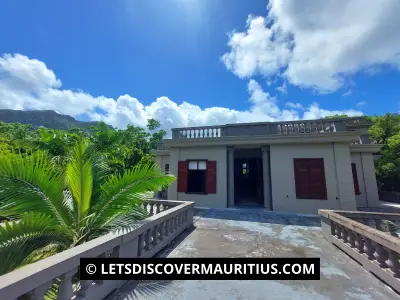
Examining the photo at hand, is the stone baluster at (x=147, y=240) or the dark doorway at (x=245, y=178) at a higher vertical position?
the dark doorway at (x=245, y=178)

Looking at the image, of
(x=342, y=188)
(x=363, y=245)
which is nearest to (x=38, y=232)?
Answer: (x=363, y=245)

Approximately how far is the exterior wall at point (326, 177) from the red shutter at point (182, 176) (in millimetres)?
4077

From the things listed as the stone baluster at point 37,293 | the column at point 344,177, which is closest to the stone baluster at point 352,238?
the column at point 344,177

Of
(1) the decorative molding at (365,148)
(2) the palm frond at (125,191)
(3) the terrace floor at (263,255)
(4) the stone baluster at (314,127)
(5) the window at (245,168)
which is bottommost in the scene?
(3) the terrace floor at (263,255)

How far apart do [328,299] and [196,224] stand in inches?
160

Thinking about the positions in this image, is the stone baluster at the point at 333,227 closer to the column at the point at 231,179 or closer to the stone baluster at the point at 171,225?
the stone baluster at the point at 171,225

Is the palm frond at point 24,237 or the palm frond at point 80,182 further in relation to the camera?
the palm frond at point 80,182

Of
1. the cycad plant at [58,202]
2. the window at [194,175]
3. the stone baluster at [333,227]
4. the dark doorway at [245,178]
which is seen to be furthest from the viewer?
the dark doorway at [245,178]

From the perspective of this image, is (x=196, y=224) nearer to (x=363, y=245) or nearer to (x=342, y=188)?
(x=363, y=245)

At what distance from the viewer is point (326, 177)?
25.3 ft

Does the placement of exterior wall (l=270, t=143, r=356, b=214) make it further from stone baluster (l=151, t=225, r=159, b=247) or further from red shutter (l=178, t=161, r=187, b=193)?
stone baluster (l=151, t=225, r=159, b=247)

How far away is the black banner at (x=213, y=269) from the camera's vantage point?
8.81 ft

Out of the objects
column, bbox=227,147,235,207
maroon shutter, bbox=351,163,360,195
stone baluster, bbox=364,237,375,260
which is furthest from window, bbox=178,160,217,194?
maroon shutter, bbox=351,163,360,195

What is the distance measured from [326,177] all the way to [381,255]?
541 centimetres
